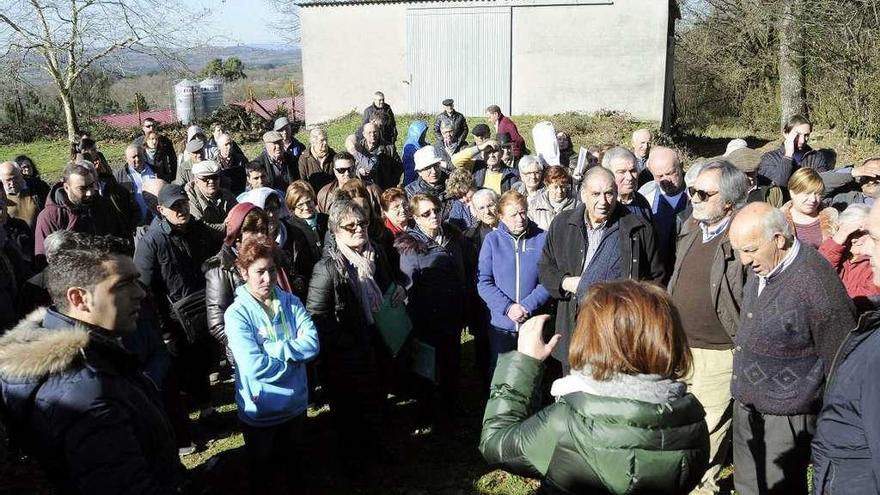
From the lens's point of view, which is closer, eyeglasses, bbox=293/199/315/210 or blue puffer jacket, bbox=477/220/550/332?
blue puffer jacket, bbox=477/220/550/332

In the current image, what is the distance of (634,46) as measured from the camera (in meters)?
20.2

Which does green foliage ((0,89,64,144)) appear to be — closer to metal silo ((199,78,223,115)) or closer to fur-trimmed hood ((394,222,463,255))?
metal silo ((199,78,223,115))

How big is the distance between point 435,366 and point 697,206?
214 centimetres

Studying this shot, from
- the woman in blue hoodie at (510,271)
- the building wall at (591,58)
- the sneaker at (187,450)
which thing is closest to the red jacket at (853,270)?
the woman in blue hoodie at (510,271)

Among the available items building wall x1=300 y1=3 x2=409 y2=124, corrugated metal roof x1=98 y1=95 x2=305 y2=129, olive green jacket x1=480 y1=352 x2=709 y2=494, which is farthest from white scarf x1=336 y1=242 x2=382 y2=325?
corrugated metal roof x1=98 y1=95 x2=305 y2=129

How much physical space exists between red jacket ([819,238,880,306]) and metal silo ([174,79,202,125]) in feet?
75.0

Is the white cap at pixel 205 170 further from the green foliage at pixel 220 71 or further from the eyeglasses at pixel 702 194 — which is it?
the green foliage at pixel 220 71

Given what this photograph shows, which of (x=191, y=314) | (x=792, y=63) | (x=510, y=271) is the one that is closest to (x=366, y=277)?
(x=510, y=271)

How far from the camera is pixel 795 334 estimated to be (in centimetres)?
331

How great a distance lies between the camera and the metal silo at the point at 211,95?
24.7 metres

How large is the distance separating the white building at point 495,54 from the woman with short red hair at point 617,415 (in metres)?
19.4

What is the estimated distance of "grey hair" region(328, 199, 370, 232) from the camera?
4379 mm

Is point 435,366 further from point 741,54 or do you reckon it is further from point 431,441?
point 741,54

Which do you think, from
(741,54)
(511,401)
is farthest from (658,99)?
(511,401)
